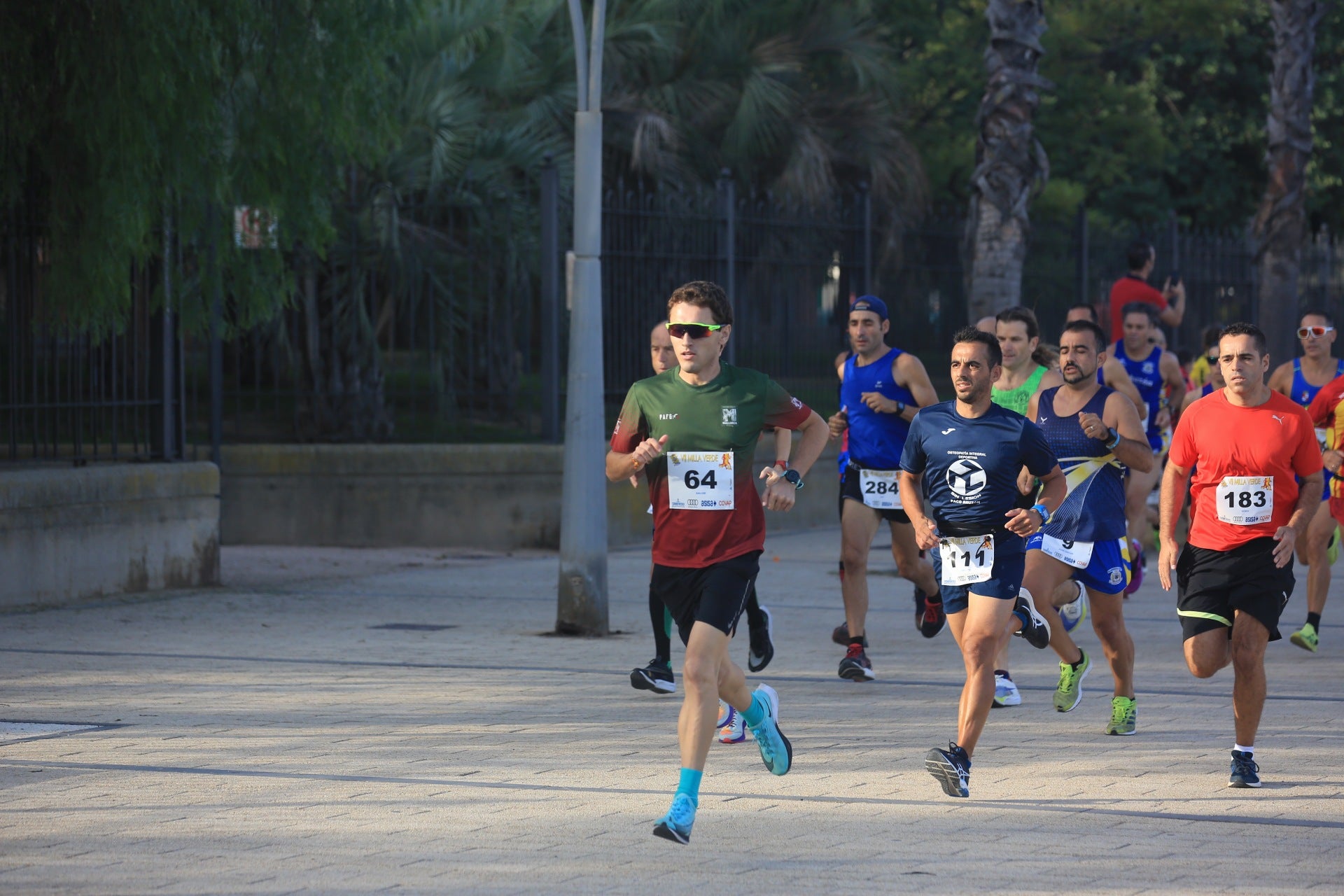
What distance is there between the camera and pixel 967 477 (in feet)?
22.6

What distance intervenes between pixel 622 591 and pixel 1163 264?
36.4 feet

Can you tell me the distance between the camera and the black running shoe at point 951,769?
→ 256 inches

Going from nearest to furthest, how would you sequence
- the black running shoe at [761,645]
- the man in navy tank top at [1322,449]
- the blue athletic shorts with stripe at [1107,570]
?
the blue athletic shorts with stripe at [1107,570] < the black running shoe at [761,645] < the man in navy tank top at [1322,449]

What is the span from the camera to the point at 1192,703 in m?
8.71

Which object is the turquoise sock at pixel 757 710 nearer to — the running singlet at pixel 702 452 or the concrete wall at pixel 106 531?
the running singlet at pixel 702 452

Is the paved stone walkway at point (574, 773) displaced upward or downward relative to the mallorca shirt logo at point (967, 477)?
downward

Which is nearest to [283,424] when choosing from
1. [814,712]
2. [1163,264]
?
[814,712]

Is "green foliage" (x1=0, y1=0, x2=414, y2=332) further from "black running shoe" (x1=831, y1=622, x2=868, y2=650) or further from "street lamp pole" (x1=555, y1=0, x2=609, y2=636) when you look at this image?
"black running shoe" (x1=831, y1=622, x2=868, y2=650)

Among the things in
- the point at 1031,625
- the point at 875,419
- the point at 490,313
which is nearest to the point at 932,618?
the point at 875,419

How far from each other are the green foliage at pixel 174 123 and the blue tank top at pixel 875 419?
4762 millimetres

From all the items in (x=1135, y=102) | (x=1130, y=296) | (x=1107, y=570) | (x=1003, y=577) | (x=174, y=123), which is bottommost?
(x=1107, y=570)

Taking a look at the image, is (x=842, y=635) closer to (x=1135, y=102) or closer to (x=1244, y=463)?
(x=1244, y=463)

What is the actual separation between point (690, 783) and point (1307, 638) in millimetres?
5708

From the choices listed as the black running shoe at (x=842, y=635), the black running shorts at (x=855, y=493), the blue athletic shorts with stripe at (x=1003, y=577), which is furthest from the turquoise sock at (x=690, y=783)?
the black running shorts at (x=855, y=493)
